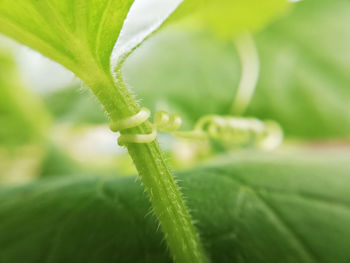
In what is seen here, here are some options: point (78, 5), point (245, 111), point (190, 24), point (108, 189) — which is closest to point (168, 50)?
point (190, 24)

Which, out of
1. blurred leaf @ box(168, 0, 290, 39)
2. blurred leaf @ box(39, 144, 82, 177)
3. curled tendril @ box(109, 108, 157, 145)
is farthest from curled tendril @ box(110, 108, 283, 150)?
blurred leaf @ box(39, 144, 82, 177)

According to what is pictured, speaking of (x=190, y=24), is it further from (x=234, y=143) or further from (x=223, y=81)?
(x=234, y=143)

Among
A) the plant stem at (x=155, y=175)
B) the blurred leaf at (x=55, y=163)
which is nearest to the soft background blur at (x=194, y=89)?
the blurred leaf at (x=55, y=163)

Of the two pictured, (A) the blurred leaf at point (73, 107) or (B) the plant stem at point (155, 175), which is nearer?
(B) the plant stem at point (155, 175)

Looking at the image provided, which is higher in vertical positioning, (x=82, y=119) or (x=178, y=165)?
(x=82, y=119)

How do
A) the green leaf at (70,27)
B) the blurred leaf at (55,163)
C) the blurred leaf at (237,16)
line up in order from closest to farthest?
the green leaf at (70,27)
the blurred leaf at (237,16)
the blurred leaf at (55,163)

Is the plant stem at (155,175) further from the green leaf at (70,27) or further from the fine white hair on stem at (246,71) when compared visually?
the fine white hair on stem at (246,71)
